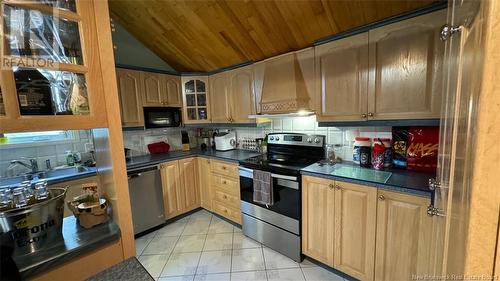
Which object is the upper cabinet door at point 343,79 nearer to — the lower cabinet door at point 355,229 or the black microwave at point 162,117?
the lower cabinet door at point 355,229

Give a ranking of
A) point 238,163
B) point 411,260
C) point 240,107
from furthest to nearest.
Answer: point 240,107 → point 238,163 → point 411,260

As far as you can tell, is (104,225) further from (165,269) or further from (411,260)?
(411,260)

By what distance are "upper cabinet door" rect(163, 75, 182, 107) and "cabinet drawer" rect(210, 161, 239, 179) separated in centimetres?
109

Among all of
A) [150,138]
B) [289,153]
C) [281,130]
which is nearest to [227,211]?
[289,153]

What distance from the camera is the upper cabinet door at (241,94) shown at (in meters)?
2.62

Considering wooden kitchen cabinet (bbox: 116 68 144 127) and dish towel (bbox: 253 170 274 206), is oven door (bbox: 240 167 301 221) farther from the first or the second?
wooden kitchen cabinet (bbox: 116 68 144 127)

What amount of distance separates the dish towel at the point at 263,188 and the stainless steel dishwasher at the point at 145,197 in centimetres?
130

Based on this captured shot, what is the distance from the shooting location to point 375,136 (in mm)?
1967

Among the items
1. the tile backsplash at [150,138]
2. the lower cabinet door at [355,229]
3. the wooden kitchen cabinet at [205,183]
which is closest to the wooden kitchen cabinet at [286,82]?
the lower cabinet door at [355,229]

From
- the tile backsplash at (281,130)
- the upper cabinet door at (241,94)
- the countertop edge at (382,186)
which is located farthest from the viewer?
the upper cabinet door at (241,94)

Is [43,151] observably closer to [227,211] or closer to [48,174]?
[48,174]

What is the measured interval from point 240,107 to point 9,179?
265 centimetres

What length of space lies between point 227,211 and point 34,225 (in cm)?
214

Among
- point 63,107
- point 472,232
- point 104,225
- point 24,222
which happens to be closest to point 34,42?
point 63,107
